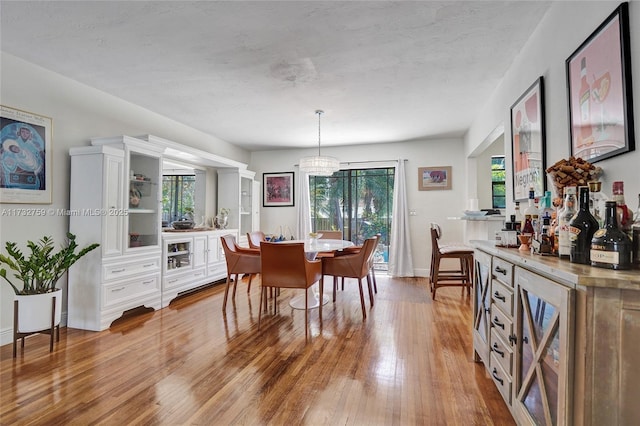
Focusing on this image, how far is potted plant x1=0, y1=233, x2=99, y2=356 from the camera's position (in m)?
2.49

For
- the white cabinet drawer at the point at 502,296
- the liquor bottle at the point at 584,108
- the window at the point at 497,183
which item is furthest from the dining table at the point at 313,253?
the window at the point at 497,183

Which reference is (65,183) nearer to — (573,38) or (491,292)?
(491,292)

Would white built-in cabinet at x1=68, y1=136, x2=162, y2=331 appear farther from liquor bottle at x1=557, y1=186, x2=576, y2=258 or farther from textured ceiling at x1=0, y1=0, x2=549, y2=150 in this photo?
liquor bottle at x1=557, y1=186, x2=576, y2=258

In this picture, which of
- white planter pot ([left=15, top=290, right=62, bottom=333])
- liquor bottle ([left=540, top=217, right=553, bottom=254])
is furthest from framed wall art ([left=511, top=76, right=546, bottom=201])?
white planter pot ([left=15, top=290, right=62, bottom=333])

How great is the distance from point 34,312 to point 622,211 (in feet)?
12.3

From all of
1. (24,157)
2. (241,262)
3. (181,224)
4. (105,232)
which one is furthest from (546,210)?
(181,224)

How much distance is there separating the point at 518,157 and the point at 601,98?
1249 millimetres

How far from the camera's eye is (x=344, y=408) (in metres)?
1.75

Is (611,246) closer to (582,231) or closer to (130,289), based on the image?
(582,231)

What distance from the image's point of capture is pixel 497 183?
5191mm

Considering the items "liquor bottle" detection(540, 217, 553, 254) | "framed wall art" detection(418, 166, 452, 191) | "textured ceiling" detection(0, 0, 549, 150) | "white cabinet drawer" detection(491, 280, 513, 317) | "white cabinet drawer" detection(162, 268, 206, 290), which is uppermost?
"textured ceiling" detection(0, 0, 549, 150)

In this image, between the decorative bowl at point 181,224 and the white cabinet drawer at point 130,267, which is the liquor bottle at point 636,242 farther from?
the decorative bowl at point 181,224

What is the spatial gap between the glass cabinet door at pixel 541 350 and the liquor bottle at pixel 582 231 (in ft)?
0.53

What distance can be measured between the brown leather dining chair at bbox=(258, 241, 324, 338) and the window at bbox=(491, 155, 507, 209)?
3646 millimetres
